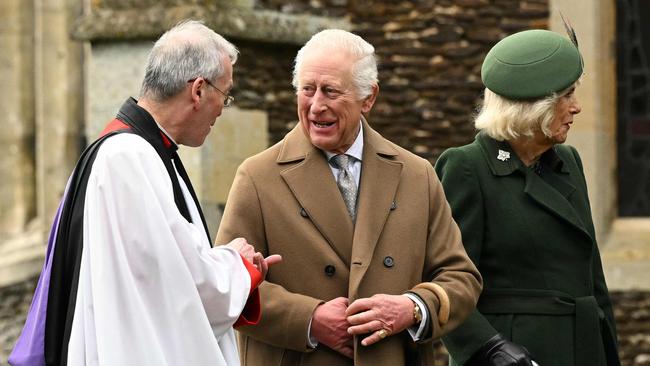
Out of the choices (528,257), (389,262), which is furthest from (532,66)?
(389,262)

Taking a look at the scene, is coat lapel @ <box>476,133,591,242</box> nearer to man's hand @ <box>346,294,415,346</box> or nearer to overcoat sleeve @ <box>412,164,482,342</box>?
overcoat sleeve @ <box>412,164,482,342</box>

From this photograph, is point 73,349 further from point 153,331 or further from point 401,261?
point 401,261

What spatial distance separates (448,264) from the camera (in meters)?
4.99

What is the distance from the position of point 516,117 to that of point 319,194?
0.83m

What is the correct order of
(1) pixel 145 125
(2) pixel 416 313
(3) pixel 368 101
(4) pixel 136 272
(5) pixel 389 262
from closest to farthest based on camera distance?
(4) pixel 136 272 < (1) pixel 145 125 < (2) pixel 416 313 < (5) pixel 389 262 < (3) pixel 368 101

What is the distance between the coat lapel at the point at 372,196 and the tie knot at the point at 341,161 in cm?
6

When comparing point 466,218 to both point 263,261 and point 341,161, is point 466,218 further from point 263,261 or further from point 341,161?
point 263,261

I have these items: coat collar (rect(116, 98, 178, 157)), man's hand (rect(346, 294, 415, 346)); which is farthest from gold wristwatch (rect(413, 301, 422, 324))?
coat collar (rect(116, 98, 178, 157))

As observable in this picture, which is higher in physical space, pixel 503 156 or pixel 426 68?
pixel 503 156

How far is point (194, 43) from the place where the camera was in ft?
15.2

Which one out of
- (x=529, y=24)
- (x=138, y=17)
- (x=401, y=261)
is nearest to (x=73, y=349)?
(x=401, y=261)

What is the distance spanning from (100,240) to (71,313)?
243mm

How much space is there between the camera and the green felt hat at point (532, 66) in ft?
17.5

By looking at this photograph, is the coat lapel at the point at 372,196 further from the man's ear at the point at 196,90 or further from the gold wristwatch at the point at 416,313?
the man's ear at the point at 196,90
